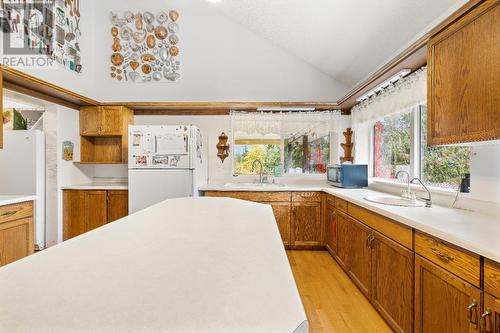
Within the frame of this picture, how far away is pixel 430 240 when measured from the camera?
4.61 feet

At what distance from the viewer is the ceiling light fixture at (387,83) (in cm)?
234

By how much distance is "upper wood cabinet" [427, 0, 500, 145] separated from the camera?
1321 mm

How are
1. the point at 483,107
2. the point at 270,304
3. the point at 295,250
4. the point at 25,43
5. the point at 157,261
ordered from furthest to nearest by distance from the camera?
the point at 295,250, the point at 25,43, the point at 483,107, the point at 157,261, the point at 270,304

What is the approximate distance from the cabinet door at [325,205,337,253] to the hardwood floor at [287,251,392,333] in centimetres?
18

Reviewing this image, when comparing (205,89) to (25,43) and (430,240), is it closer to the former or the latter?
(25,43)

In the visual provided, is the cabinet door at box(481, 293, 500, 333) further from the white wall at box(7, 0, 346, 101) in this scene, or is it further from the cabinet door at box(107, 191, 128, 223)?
the cabinet door at box(107, 191, 128, 223)

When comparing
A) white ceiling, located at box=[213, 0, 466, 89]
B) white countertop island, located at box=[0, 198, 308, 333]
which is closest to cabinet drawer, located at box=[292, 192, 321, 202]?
white ceiling, located at box=[213, 0, 466, 89]

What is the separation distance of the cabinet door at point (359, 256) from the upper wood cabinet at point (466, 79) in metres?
0.94

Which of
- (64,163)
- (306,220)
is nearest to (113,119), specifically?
(64,163)

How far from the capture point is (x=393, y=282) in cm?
176

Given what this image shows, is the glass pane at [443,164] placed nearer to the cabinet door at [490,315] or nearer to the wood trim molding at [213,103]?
the wood trim molding at [213,103]

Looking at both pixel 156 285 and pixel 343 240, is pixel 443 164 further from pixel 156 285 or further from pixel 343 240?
pixel 156 285

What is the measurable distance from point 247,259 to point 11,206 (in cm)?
260

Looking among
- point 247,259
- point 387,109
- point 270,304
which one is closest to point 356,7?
point 387,109
